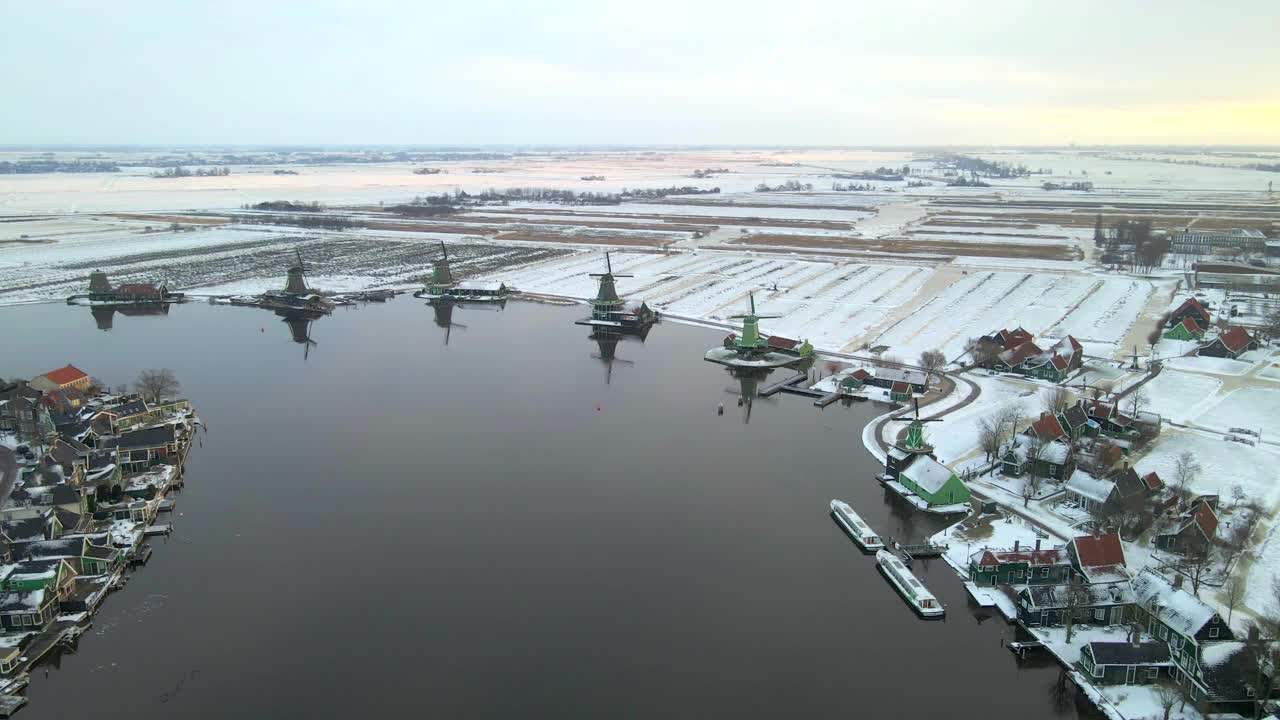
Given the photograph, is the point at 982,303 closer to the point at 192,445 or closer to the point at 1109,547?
the point at 1109,547

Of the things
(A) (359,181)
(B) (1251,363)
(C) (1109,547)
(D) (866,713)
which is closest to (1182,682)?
(C) (1109,547)

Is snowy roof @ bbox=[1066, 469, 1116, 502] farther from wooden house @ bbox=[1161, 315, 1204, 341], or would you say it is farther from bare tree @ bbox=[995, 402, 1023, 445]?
→ wooden house @ bbox=[1161, 315, 1204, 341]

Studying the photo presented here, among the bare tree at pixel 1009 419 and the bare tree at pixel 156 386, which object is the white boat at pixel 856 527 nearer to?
the bare tree at pixel 1009 419

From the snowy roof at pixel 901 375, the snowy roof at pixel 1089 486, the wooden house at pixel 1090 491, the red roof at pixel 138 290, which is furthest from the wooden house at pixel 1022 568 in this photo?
the red roof at pixel 138 290

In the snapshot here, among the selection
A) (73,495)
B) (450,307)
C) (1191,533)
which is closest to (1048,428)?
(1191,533)

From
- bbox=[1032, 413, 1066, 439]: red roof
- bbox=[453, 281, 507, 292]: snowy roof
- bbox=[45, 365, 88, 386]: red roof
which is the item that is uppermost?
bbox=[453, 281, 507, 292]: snowy roof

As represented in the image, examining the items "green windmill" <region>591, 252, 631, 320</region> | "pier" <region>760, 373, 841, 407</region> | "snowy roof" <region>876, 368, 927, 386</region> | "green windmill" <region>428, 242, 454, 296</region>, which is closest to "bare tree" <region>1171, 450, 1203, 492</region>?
"snowy roof" <region>876, 368, 927, 386</region>
